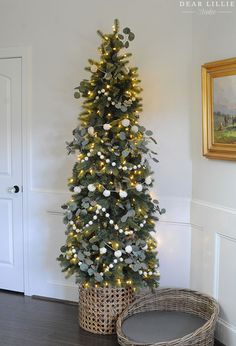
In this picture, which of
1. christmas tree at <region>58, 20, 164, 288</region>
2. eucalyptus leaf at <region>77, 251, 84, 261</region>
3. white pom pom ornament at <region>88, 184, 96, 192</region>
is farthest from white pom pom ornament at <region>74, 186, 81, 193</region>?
eucalyptus leaf at <region>77, 251, 84, 261</region>

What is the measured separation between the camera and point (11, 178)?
3721mm

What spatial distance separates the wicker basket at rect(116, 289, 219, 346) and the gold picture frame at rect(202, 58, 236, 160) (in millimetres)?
1039

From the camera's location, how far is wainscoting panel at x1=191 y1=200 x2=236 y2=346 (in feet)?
8.90

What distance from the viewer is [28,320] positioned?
320 cm

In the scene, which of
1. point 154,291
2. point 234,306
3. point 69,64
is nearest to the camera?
point 234,306

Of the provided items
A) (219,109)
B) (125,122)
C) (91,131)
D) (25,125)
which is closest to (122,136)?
(125,122)

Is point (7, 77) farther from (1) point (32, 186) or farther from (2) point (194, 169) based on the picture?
(2) point (194, 169)

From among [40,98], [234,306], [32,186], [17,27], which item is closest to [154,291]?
[234,306]

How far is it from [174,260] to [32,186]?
4.63 feet

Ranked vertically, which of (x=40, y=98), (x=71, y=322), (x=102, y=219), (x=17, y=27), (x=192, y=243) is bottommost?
(x=71, y=322)

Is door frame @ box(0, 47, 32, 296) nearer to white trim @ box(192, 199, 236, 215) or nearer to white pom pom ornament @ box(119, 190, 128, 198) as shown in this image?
white pom pom ornament @ box(119, 190, 128, 198)

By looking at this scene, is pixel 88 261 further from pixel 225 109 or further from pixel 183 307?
pixel 225 109

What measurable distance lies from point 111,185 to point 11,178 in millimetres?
1303

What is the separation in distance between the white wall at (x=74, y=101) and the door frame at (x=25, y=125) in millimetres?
42
